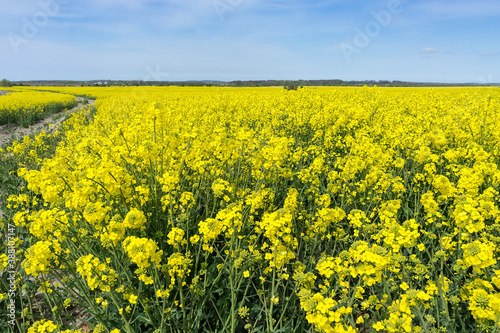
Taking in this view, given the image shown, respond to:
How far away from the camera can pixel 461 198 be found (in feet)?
9.03

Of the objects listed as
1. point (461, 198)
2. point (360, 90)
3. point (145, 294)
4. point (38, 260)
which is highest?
point (360, 90)

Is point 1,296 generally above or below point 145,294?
above

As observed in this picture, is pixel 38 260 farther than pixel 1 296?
No

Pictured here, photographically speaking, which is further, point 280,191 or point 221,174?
point 280,191

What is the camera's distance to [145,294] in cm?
299

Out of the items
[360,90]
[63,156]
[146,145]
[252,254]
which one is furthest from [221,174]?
[360,90]

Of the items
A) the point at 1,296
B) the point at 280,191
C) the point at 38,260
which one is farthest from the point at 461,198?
the point at 1,296

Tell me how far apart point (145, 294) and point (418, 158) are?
4637 mm

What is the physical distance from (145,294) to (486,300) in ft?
10.2

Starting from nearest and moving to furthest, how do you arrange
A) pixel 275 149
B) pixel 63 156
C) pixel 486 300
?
pixel 486 300, pixel 275 149, pixel 63 156

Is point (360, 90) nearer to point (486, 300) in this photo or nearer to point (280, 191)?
point (280, 191)

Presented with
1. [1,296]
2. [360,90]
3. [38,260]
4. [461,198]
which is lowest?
[1,296]

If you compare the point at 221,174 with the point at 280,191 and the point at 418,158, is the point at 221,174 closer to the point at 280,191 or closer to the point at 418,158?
the point at 280,191

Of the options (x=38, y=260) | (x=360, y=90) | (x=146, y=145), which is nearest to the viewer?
(x=38, y=260)
